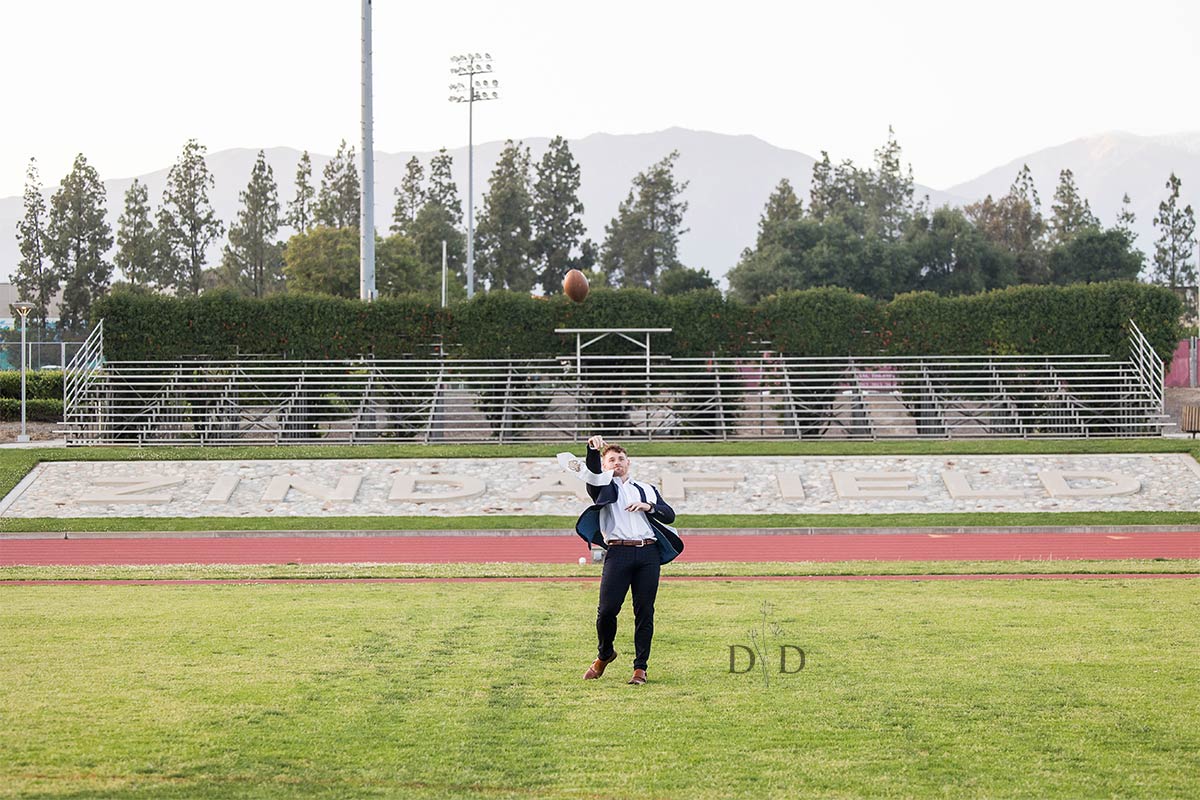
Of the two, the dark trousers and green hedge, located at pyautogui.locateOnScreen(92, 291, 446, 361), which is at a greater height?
green hedge, located at pyautogui.locateOnScreen(92, 291, 446, 361)

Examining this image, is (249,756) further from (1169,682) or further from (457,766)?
(1169,682)

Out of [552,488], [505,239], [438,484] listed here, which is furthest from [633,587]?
[505,239]

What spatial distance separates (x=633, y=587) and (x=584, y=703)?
1.05 metres

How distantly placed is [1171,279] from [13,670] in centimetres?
9399

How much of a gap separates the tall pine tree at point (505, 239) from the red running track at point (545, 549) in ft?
229

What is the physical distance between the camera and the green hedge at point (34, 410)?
139ft

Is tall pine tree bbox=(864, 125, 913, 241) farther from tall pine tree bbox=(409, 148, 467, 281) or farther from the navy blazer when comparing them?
the navy blazer

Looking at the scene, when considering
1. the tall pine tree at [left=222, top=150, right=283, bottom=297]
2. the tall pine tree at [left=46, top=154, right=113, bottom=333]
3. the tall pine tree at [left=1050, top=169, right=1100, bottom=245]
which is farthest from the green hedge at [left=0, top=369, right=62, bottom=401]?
the tall pine tree at [left=1050, top=169, right=1100, bottom=245]

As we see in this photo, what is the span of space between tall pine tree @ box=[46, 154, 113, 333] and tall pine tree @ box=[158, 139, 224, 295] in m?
4.01

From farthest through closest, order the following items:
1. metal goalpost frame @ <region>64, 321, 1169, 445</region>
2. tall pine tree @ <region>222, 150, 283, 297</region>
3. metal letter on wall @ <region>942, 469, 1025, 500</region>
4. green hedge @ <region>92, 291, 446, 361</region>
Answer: tall pine tree @ <region>222, 150, 283, 297</region>, green hedge @ <region>92, 291, 446, 361</region>, metal goalpost frame @ <region>64, 321, 1169, 445</region>, metal letter on wall @ <region>942, 469, 1025, 500</region>

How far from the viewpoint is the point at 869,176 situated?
10312 cm

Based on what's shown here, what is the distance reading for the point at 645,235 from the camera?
10631 centimetres

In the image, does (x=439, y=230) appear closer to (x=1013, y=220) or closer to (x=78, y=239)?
(x=78, y=239)

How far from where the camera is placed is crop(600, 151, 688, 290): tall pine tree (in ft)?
346
